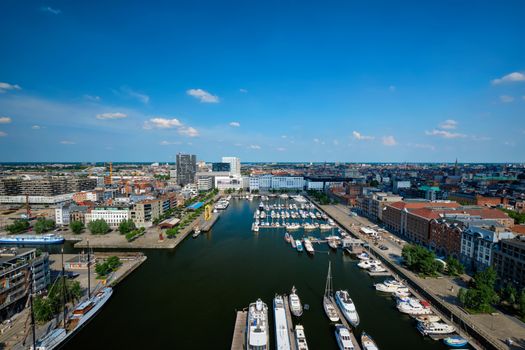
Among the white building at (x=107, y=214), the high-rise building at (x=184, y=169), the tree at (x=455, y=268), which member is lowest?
the tree at (x=455, y=268)

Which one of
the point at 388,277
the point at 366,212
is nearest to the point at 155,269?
the point at 388,277

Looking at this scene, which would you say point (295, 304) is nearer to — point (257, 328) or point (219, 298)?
point (257, 328)

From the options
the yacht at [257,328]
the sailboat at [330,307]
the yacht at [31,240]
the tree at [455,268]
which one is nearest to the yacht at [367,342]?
the sailboat at [330,307]

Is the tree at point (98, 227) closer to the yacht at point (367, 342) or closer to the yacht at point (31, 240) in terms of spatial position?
the yacht at point (31, 240)

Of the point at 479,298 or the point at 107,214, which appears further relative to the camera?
the point at 107,214

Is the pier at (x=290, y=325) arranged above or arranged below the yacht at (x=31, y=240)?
below

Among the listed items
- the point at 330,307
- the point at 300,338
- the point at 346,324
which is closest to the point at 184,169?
the point at 330,307

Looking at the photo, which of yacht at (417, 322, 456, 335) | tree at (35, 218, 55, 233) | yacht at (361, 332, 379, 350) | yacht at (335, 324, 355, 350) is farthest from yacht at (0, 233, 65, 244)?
yacht at (417, 322, 456, 335)
